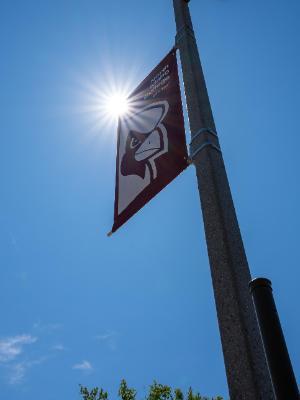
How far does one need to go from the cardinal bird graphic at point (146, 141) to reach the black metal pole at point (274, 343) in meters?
2.65

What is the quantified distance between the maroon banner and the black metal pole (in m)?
2.27

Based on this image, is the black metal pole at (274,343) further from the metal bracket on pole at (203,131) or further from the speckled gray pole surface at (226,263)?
the metal bracket on pole at (203,131)

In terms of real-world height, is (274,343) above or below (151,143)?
below

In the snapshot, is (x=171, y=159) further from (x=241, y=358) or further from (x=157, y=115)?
(x=241, y=358)

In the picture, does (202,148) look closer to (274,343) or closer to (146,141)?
(146,141)

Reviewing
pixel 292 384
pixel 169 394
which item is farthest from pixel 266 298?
pixel 169 394

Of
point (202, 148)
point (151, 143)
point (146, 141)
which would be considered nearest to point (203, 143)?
point (202, 148)

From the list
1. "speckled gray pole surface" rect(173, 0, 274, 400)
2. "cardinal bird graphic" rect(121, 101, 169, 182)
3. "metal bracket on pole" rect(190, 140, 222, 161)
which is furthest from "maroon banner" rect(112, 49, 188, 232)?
"speckled gray pole surface" rect(173, 0, 274, 400)

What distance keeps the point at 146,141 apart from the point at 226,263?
2163mm

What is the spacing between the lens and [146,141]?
4379 millimetres

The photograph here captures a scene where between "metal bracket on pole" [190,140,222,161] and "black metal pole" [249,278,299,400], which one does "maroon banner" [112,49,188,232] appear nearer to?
"metal bracket on pole" [190,140,222,161]

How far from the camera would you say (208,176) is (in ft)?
10.2

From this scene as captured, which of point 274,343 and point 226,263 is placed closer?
point 274,343

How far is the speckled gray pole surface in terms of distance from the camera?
2188mm
